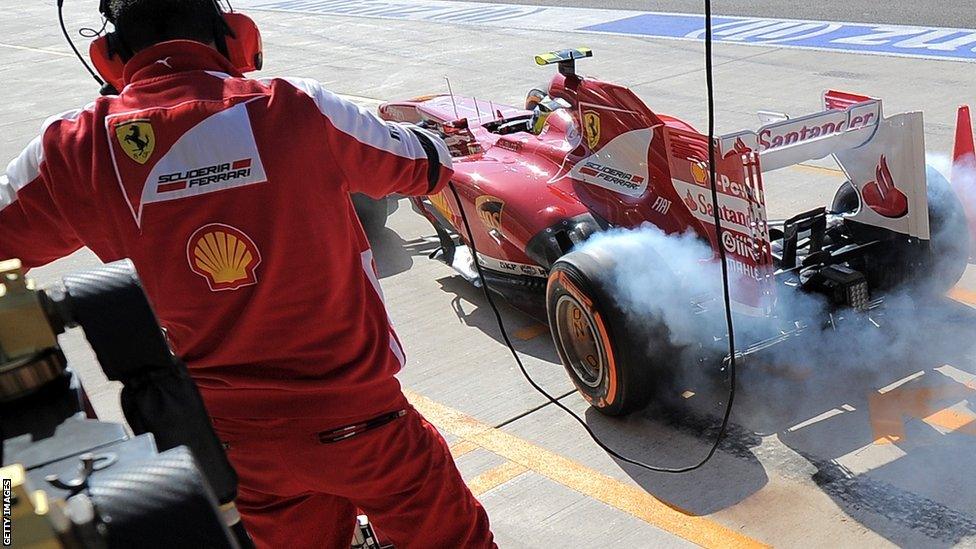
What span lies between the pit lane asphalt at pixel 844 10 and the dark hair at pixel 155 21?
467 inches

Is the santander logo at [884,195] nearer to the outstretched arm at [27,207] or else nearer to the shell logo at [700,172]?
the shell logo at [700,172]

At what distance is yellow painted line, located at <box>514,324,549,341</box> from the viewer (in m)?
5.67

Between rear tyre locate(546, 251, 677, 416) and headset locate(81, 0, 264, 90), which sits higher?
headset locate(81, 0, 264, 90)

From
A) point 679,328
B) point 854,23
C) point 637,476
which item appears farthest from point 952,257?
point 854,23

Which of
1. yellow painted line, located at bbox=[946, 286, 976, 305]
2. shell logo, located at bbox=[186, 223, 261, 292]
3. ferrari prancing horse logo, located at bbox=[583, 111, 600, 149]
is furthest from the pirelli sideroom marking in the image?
shell logo, located at bbox=[186, 223, 261, 292]

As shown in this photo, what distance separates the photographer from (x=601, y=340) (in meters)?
4.46

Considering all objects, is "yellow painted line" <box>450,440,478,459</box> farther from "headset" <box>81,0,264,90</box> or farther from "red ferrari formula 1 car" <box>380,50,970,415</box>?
"headset" <box>81,0,264,90</box>

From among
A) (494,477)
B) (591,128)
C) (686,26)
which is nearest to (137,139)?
(494,477)

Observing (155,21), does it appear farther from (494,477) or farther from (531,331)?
(531,331)

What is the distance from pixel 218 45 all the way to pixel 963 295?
437 cm

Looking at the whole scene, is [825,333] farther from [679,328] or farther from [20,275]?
[20,275]

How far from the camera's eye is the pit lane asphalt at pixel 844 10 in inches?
512

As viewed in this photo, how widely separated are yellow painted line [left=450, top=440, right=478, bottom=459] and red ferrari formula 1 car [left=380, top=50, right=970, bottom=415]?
0.56 meters

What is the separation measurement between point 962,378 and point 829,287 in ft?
2.46
